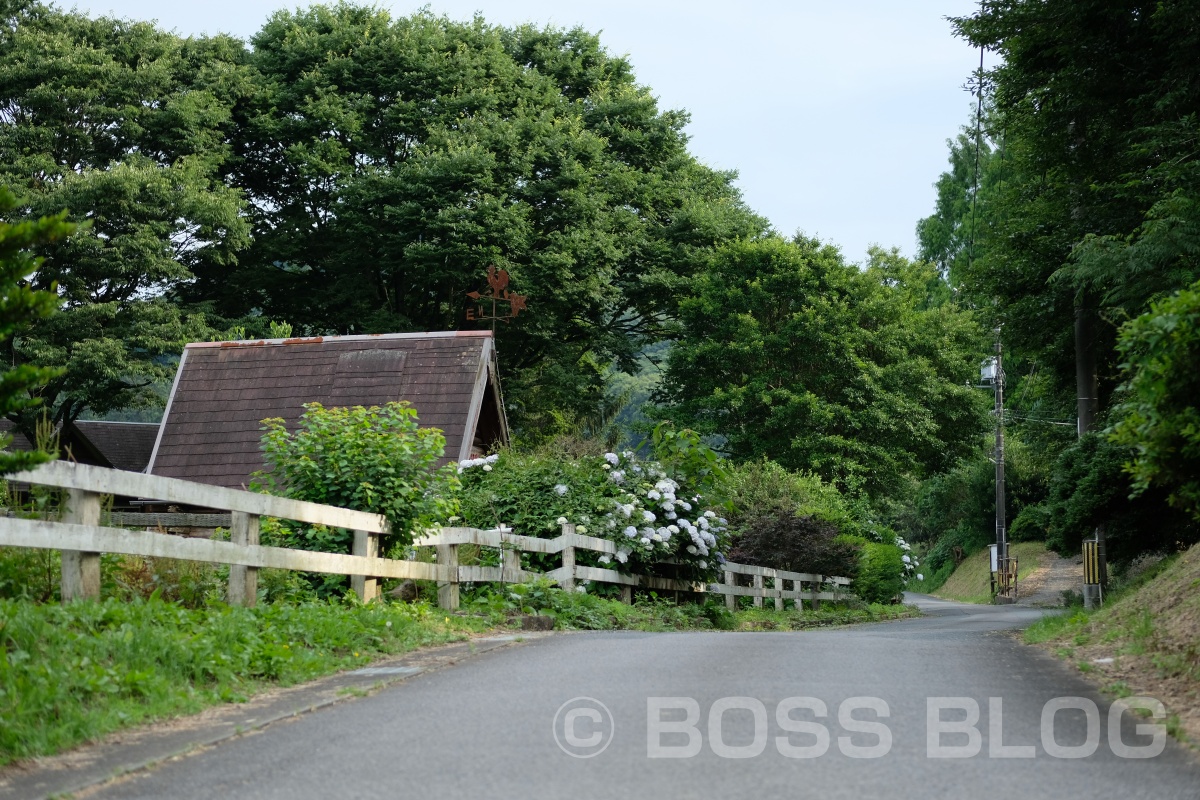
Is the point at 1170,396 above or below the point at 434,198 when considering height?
below

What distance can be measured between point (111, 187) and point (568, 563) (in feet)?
61.7

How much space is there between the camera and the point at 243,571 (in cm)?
889

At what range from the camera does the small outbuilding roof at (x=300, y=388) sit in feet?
75.4

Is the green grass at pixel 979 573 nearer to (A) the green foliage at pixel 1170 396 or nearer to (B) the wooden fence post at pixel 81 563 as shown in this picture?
(A) the green foliage at pixel 1170 396

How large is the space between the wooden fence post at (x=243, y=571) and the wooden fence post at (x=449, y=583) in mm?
3708

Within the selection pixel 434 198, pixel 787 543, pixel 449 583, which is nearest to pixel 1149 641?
pixel 449 583

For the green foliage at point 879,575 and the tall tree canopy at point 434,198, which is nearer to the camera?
the tall tree canopy at point 434,198

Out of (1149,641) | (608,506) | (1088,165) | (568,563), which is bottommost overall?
(1149,641)

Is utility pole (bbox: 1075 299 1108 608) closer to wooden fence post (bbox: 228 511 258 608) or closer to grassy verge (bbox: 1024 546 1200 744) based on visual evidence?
grassy verge (bbox: 1024 546 1200 744)

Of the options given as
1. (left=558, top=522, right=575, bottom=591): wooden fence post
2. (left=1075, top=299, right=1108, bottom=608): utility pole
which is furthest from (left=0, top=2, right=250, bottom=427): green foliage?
(left=1075, top=299, right=1108, bottom=608): utility pole

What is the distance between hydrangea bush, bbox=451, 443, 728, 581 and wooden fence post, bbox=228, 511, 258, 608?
24.0 feet

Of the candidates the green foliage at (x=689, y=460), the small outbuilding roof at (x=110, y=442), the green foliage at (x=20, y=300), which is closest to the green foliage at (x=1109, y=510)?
the green foliage at (x=689, y=460)

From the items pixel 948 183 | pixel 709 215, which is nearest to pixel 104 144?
pixel 709 215

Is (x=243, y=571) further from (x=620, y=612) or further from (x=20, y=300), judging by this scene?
(x=620, y=612)
